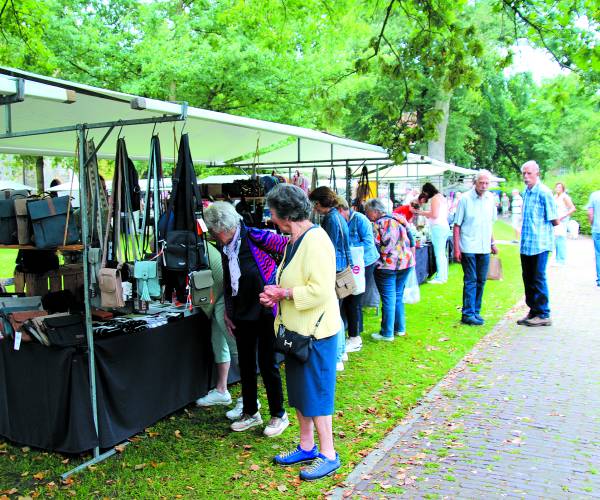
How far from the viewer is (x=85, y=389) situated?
3.96m

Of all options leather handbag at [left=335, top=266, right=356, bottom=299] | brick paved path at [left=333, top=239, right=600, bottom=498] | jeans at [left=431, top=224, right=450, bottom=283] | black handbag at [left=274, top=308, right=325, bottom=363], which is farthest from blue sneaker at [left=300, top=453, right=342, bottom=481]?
jeans at [left=431, top=224, right=450, bottom=283]

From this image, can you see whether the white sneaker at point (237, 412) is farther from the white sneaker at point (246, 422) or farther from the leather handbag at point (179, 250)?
the leather handbag at point (179, 250)

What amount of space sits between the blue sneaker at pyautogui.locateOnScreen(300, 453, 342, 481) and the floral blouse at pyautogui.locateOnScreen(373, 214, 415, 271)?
3352mm

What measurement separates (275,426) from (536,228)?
469cm

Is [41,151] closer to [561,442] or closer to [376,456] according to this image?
[376,456]

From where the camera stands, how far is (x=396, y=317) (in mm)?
7383

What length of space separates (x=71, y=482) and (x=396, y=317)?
4.66 metres

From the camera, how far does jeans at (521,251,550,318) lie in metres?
7.45

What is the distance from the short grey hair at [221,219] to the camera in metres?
4.15

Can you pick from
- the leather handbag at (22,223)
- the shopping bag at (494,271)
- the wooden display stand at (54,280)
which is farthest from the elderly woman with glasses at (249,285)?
the shopping bag at (494,271)

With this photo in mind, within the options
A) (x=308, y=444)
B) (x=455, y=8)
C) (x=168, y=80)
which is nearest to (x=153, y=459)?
(x=308, y=444)

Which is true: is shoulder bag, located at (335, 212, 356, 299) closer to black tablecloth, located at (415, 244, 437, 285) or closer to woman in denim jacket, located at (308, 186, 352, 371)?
woman in denim jacket, located at (308, 186, 352, 371)

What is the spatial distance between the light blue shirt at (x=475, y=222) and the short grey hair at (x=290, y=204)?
15.0 feet

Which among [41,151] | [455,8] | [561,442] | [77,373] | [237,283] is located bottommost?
[561,442]
